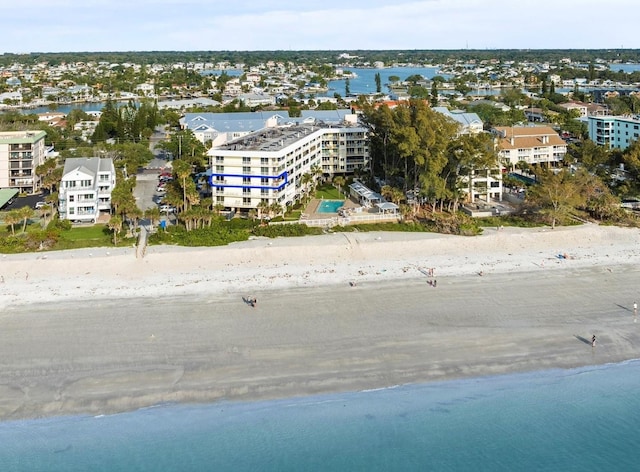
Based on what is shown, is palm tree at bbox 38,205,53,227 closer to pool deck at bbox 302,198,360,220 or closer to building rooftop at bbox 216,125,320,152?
building rooftop at bbox 216,125,320,152

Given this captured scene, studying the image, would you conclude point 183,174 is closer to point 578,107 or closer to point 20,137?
point 20,137

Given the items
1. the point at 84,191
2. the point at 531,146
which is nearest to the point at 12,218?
the point at 84,191

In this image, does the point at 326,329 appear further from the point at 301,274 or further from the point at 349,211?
the point at 349,211

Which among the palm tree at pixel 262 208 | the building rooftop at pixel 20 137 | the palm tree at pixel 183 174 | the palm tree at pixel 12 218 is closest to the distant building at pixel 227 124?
the building rooftop at pixel 20 137

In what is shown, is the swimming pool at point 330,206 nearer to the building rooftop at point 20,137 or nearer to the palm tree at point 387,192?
the palm tree at point 387,192

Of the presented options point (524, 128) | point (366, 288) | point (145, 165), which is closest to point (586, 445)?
point (366, 288)

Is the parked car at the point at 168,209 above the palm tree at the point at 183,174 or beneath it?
beneath
